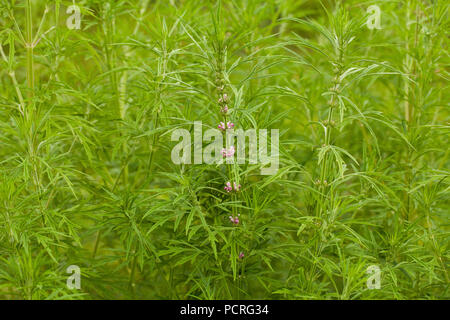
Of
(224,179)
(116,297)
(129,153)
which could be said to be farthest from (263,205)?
(116,297)

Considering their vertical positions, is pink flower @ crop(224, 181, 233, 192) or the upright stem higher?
the upright stem

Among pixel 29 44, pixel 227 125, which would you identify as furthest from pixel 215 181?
pixel 29 44

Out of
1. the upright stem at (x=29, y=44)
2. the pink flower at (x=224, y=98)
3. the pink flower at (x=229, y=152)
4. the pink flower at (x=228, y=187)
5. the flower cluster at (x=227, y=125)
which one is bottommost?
the pink flower at (x=228, y=187)

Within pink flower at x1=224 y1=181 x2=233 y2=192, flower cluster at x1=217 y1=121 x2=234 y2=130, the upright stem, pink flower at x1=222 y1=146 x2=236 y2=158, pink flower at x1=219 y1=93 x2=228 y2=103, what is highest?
the upright stem

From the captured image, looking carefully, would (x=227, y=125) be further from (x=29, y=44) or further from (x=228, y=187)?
(x=29, y=44)

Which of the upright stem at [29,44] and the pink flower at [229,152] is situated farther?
the upright stem at [29,44]

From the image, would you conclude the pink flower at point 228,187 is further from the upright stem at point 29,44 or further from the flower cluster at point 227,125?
the upright stem at point 29,44

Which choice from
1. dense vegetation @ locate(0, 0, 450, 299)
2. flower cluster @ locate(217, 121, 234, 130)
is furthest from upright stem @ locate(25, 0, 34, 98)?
flower cluster @ locate(217, 121, 234, 130)

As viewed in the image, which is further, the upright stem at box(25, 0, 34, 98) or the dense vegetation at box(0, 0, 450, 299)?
the upright stem at box(25, 0, 34, 98)

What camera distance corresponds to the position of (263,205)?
1.43m

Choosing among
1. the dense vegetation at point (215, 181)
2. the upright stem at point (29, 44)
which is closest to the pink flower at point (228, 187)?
the dense vegetation at point (215, 181)

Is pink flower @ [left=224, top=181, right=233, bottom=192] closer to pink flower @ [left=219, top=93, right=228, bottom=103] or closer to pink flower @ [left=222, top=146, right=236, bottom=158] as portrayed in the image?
pink flower @ [left=222, top=146, right=236, bottom=158]
